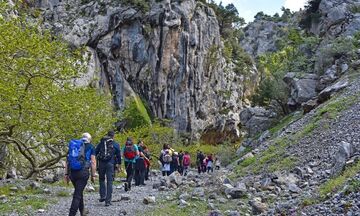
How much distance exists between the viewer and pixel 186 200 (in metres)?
13.8

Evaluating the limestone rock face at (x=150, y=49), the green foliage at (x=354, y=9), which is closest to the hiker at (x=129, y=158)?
the green foliage at (x=354, y=9)

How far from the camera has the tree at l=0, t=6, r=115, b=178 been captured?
16.4 metres

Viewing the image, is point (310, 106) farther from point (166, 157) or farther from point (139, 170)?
point (139, 170)

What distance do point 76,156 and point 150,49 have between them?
66726 mm

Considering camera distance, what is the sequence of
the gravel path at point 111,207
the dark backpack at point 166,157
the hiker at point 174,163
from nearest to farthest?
the gravel path at point 111,207
the dark backpack at point 166,157
the hiker at point 174,163

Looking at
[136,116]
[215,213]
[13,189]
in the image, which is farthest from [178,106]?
[215,213]

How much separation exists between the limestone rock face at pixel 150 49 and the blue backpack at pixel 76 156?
57.7 meters

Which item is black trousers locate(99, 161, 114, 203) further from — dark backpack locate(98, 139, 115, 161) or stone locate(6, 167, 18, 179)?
stone locate(6, 167, 18, 179)

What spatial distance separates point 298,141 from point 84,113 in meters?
9.83

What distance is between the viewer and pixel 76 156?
10.3m

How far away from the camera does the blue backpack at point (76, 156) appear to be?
10.3 meters

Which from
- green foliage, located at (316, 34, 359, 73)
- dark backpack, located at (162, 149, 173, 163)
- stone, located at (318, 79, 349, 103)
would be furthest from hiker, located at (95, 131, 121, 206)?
green foliage, located at (316, 34, 359, 73)

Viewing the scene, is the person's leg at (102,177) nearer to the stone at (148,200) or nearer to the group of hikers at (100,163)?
the group of hikers at (100,163)

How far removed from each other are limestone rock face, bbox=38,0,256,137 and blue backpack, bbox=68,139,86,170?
57697 mm
